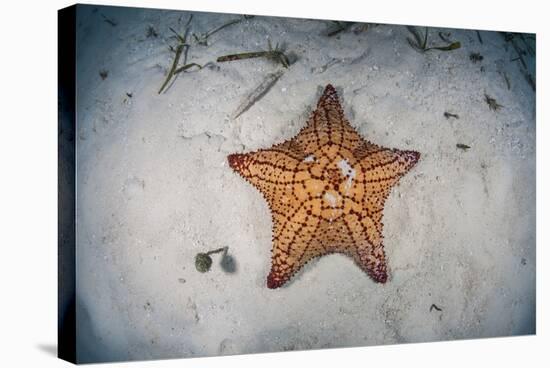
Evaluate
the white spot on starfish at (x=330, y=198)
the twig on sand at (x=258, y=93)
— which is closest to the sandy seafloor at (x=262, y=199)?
the twig on sand at (x=258, y=93)

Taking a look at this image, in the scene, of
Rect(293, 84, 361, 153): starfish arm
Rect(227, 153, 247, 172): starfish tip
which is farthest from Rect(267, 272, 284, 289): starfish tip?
Rect(293, 84, 361, 153): starfish arm

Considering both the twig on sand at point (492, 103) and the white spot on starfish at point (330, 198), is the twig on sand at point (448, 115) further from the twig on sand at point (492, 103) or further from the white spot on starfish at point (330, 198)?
the white spot on starfish at point (330, 198)

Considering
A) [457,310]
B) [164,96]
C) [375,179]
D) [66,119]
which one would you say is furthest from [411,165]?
[66,119]

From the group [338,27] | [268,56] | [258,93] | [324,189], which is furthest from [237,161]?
[338,27]

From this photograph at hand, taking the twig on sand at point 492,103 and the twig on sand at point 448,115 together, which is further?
the twig on sand at point 492,103

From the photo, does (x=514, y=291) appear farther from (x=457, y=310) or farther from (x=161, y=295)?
(x=161, y=295)

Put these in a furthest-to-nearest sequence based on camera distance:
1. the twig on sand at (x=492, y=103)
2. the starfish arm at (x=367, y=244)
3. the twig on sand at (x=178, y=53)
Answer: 1. the twig on sand at (x=492, y=103)
2. the starfish arm at (x=367, y=244)
3. the twig on sand at (x=178, y=53)
